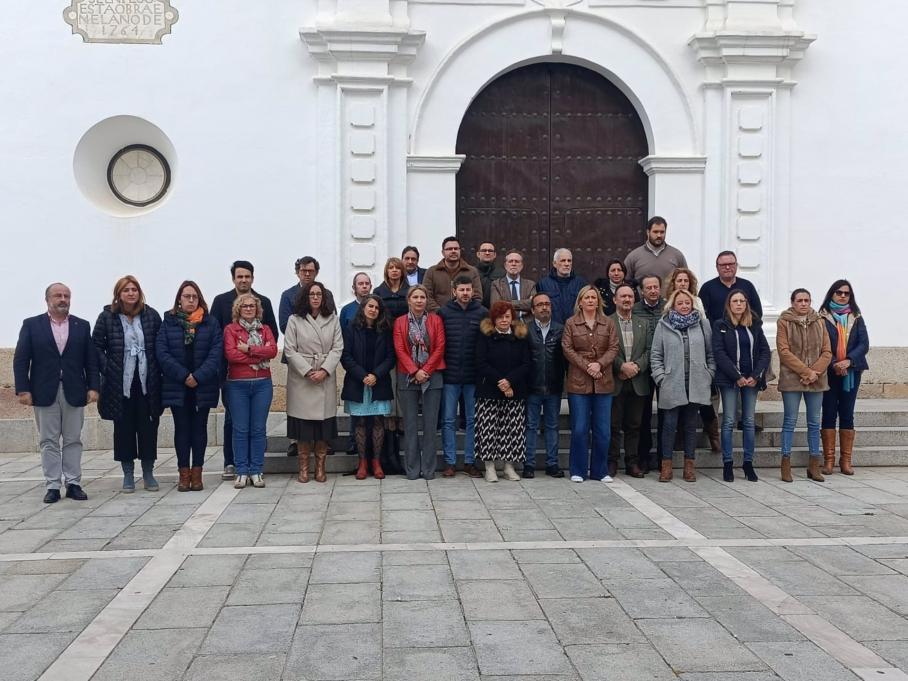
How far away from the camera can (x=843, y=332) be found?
884 centimetres

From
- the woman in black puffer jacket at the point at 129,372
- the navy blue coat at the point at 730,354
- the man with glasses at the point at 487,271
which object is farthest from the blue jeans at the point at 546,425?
the woman in black puffer jacket at the point at 129,372

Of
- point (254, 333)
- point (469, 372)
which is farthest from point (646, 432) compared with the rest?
point (254, 333)

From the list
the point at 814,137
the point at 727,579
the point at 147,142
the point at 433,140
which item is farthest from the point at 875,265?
the point at 147,142

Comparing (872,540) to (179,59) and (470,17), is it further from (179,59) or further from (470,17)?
(179,59)

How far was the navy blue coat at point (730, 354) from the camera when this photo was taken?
8.46 metres

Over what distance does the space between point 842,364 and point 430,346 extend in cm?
386

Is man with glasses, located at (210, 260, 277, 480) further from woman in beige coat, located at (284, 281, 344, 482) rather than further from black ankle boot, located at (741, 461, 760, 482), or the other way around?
black ankle boot, located at (741, 461, 760, 482)

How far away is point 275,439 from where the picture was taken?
9125 millimetres

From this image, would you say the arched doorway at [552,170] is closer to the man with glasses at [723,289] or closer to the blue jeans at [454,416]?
the man with glasses at [723,289]

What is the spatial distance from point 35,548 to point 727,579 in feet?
14.7

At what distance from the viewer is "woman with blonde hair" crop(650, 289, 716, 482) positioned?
8445mm

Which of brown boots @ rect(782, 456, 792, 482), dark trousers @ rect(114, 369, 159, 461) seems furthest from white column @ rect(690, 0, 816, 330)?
dark trousers @ rect(114, 369, 159, 461)

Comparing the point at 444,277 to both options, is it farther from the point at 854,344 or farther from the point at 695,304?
the point at 854,344

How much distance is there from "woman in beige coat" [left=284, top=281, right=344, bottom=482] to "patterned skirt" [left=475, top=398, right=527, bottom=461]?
1.41 m
